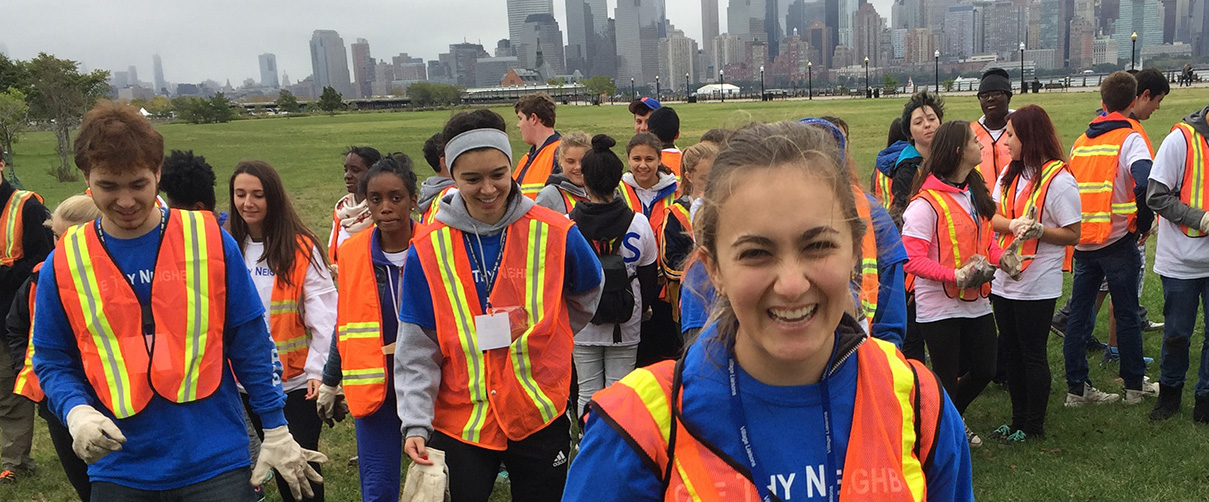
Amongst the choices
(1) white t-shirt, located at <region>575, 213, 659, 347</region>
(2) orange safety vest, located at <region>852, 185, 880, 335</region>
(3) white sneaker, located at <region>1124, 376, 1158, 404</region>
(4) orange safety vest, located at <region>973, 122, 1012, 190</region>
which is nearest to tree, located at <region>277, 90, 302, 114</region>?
(4) orange safety vest, located at <region>973, 122, 1012, 190</region>

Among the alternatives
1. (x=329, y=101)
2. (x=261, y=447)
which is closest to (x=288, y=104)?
(x=329, y=101)

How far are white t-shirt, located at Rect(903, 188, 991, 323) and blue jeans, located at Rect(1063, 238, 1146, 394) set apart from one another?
163 centimetres

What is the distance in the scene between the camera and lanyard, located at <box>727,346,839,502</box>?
1.55 metres

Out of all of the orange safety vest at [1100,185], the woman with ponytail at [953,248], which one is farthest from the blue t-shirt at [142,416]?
the orange safety vest at [1100,185]

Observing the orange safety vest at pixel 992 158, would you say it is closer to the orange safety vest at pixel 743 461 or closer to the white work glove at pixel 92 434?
the orange safety vest at pixel 743 461

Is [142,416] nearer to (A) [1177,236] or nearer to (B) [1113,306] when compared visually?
(A) [1177,236]

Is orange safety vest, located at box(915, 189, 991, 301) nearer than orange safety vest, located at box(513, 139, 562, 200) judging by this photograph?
Yes

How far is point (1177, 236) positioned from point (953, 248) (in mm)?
1860

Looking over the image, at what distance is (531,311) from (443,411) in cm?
53

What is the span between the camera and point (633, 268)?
199 inches

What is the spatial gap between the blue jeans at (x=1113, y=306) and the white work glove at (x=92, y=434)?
19.2 ft

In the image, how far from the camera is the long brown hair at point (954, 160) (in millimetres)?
4480

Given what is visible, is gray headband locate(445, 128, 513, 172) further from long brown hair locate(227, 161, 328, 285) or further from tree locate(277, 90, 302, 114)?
tree locate(277, 90, 302, 114)

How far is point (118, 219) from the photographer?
2971mm
